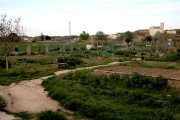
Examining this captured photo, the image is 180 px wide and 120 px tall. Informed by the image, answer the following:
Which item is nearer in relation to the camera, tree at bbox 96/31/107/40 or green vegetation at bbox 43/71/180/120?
green vegetation at bbox 43/71/180/120

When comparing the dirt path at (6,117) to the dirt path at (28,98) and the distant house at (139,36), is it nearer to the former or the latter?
the dirt path at (28,98)

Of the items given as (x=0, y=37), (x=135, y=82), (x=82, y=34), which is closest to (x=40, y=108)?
(x=135, y=82)

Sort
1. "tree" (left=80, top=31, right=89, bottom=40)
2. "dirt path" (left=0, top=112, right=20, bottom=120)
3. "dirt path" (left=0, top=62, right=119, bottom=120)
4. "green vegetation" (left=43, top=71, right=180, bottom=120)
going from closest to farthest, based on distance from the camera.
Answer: "green vegetation" (left=43, top=71, right=180, bottom=120), "dirt path" (left=0, top=112, right=20, bottom=120), "dirt path" (left=0, top=62, right=119, bottom=120), "tree" (left=80, top=31, right=89, bottom=40)

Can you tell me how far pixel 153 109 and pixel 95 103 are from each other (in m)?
2.28

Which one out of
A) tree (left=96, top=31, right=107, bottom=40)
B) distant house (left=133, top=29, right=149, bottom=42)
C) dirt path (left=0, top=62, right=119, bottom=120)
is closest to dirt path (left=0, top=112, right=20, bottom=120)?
dirt path (left=0, top=62, right=119, bottom=120)

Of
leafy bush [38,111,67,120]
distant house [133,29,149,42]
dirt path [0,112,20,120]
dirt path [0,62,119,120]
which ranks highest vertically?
distant house [133,29,149,42]

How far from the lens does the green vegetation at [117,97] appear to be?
11.0m

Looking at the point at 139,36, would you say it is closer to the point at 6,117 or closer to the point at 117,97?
the point at 117,97

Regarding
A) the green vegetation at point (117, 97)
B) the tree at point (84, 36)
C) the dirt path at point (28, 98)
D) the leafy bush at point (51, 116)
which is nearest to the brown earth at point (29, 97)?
the dirt path at point (28, 98)

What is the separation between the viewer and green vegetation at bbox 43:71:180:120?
11.0 meters

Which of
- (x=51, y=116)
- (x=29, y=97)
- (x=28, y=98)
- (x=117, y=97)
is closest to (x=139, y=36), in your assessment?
(x=29, y=97)

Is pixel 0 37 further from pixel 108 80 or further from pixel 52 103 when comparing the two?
pixel 52 103

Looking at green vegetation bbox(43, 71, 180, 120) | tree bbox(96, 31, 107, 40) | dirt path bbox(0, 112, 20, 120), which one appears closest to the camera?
green vegetation bbox(43, 71, 180, 120)

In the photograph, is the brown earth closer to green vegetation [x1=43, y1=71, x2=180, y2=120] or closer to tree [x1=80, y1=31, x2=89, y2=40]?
green vegetation [x1=43, y1=71, x2=180, y2=120]
